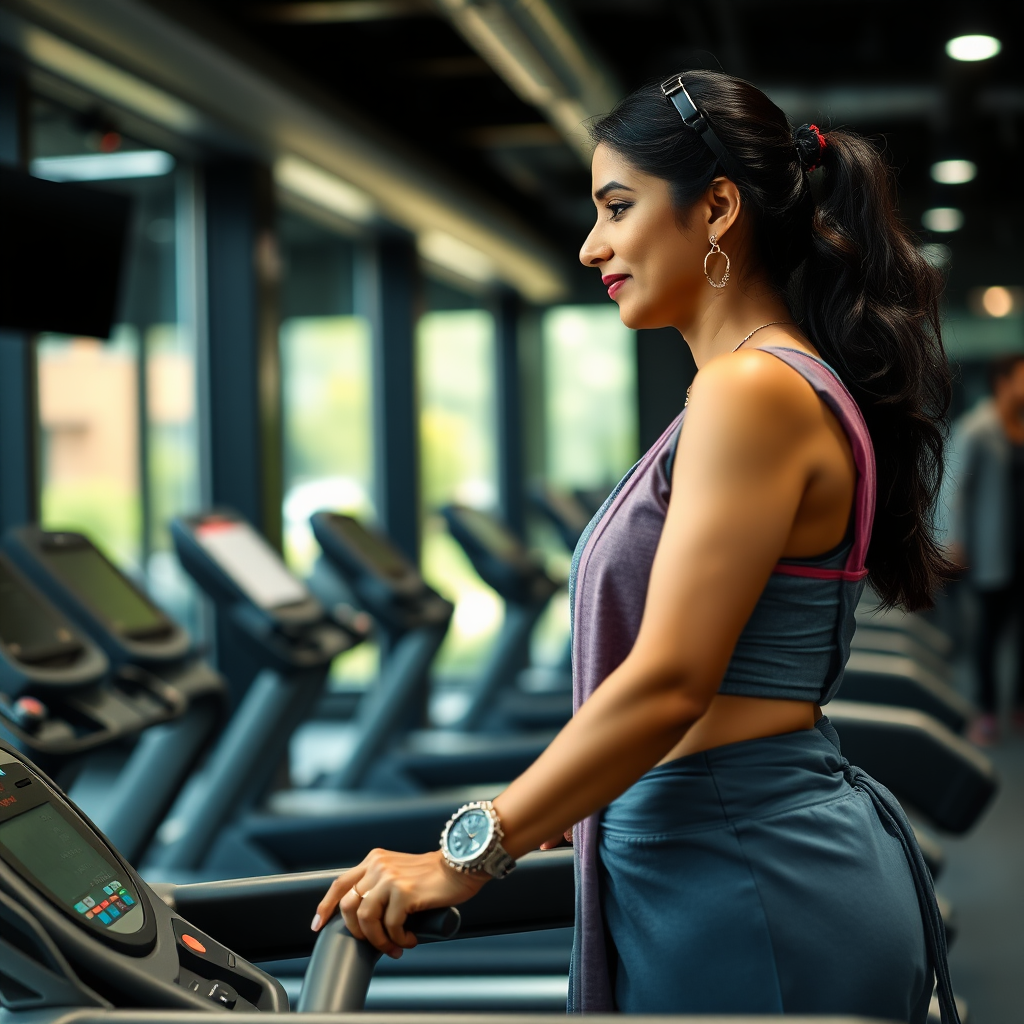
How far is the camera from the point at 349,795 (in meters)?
4.26

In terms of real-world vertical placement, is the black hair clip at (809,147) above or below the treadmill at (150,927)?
above

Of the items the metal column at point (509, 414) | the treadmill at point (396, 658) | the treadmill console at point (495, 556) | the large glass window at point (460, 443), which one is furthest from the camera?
the metal column at point (509, 414)

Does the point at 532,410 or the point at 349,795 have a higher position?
the point at 532,410

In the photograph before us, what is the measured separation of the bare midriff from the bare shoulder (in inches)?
9.8

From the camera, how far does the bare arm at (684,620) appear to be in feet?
3.37

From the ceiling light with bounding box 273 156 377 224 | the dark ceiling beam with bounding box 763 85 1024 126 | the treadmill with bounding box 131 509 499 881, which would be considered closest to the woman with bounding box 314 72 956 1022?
the treadmill with bounding box 131 509 499 881

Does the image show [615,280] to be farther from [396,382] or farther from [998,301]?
[998,301]

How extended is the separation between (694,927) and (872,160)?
773 millimetres

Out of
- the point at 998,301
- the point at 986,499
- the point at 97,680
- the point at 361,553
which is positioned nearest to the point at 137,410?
the point at 361,553

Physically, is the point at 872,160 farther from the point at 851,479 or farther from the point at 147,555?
the point at 147,555

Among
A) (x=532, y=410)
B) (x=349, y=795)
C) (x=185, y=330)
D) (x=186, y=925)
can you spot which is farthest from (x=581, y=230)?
(x=186, y=925)

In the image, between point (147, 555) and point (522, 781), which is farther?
point (147, 555)

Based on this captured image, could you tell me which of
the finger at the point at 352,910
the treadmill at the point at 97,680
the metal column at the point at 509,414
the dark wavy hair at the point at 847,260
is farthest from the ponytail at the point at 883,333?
the metal column at the point at 509,414

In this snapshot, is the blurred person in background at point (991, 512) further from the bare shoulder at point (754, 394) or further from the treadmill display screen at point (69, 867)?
the treadmill display screen at point (69, 867)
